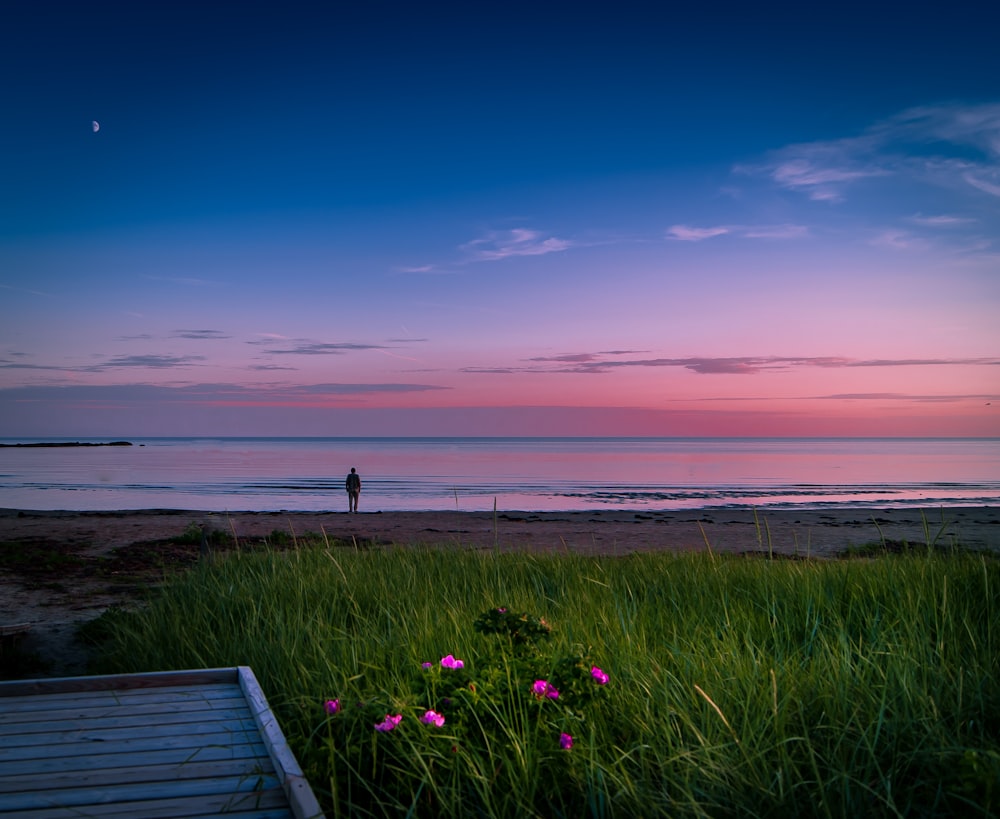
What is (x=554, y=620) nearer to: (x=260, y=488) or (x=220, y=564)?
(x=220, y=564)

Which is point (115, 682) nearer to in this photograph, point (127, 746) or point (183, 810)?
point (127, 746)

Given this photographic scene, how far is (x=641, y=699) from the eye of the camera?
3744 millimetres

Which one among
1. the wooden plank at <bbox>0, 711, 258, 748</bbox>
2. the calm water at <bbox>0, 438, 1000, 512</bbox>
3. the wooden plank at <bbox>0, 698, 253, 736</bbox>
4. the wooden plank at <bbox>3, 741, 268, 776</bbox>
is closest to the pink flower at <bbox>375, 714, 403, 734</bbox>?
the wooden plank at <bbox>3, 741, 268, 776</bbox>

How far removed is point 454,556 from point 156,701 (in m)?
4.73

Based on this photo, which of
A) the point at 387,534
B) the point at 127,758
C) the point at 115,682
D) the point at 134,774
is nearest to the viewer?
the point at 134,774

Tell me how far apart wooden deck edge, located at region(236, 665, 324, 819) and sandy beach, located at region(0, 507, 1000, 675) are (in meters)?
3.98

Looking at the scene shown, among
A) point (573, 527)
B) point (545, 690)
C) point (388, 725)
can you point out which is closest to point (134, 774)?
point (388, 725)

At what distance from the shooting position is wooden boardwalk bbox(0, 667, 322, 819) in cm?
291

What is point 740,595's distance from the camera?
21.3 ft

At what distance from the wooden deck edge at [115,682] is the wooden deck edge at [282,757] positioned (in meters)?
0.23

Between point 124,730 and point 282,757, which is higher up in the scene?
point 282,757

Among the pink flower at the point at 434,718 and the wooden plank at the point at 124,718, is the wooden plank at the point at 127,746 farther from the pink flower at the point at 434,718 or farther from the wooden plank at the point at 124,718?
the pink flower at the point at 434,718

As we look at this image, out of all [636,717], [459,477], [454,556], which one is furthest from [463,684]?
[459,477]

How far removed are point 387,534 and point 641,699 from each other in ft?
49.9
